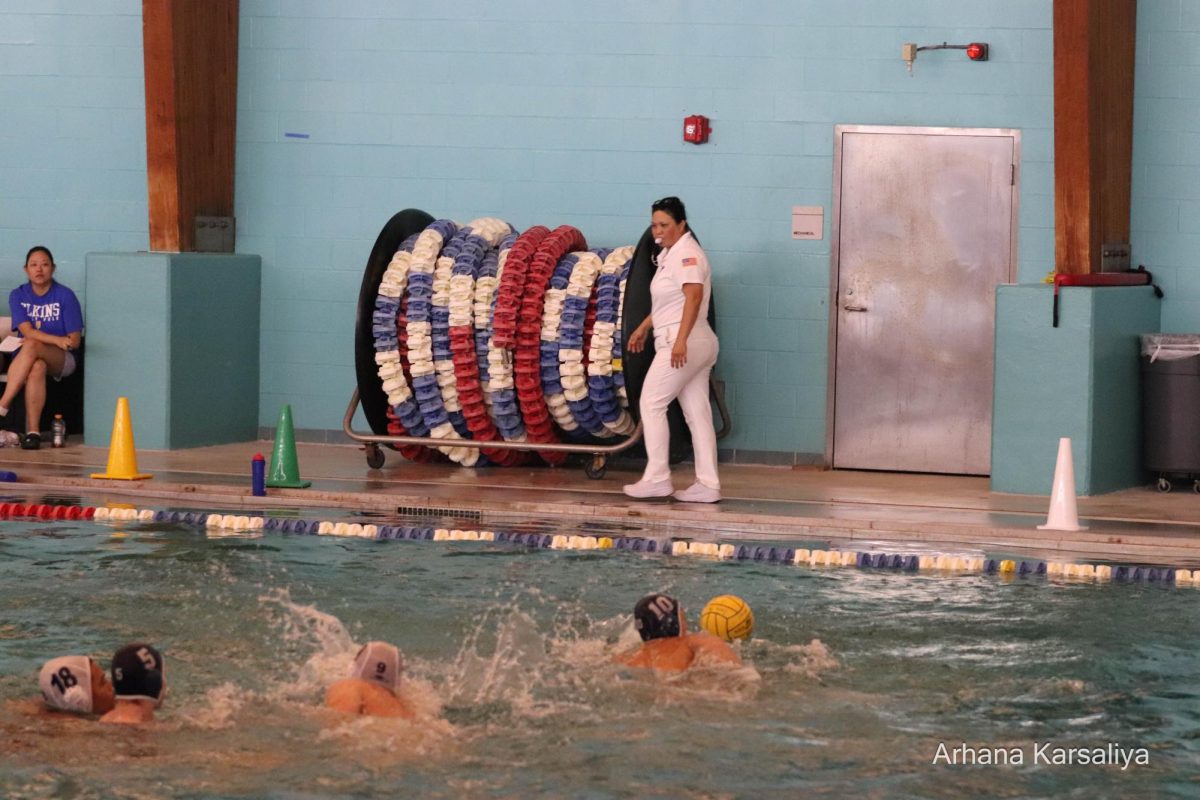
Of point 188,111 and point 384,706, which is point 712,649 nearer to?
point 384,706

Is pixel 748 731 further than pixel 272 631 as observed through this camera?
No

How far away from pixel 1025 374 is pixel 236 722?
24.0ft

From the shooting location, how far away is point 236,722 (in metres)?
6.84

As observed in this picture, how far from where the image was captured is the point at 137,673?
653 cm

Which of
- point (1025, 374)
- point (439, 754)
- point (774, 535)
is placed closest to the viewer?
point (439, 754)

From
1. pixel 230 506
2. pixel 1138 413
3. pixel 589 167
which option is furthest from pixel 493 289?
pixel 1138 413

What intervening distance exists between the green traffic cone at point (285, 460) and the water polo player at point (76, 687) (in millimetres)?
5398

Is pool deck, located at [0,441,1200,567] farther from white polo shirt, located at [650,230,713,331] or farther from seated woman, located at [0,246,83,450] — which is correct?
white polo shirt, located at [650,230,713,331]

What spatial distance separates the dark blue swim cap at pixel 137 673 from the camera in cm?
653

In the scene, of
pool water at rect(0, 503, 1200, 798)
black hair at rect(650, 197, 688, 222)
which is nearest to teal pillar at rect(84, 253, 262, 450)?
pool water at rect(0, 503, 1200, 798)

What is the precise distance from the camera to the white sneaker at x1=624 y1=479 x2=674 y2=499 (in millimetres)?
11867

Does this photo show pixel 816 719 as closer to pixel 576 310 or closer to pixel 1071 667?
pixel 1071 667

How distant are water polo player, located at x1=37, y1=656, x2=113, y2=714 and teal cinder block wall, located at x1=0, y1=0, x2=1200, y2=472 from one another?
7802 mm

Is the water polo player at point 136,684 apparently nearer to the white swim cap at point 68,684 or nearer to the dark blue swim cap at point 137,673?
the dark blue swim cap at point 137,673
